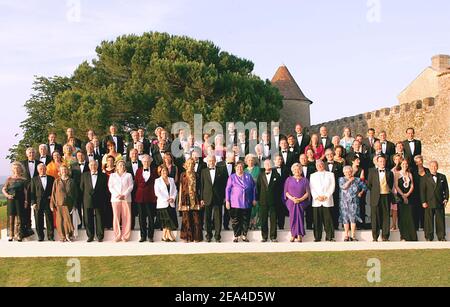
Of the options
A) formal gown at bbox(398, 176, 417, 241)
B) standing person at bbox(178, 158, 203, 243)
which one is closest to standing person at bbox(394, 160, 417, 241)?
formal gown at bbox(398, 176, 417, 241)

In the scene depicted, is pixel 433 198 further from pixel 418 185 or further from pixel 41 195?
pixel 41 195

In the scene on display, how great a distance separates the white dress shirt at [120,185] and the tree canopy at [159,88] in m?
16.5

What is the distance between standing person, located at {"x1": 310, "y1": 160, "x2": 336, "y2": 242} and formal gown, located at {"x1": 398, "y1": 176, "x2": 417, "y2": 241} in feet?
5.43

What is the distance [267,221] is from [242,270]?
3.02m

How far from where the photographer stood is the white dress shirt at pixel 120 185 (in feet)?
40.4

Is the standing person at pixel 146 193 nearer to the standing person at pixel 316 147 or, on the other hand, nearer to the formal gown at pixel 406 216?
the standing person at pixel 316 147

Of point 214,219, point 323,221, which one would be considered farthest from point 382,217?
point 214,219

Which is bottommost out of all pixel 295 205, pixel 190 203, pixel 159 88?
pixel 295 205

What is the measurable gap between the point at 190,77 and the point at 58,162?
17.9m

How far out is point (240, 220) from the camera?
1255 centimetres

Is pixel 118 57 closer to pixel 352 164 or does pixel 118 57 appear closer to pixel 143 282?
pixel 352 164

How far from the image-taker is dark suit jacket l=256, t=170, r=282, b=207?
1248 centimetres

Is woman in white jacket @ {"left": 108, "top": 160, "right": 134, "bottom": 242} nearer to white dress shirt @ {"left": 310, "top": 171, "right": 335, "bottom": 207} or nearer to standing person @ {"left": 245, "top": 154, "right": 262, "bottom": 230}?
standing person @ {"left": 245, "top": 154, "right": 262, "bottom": 230}
